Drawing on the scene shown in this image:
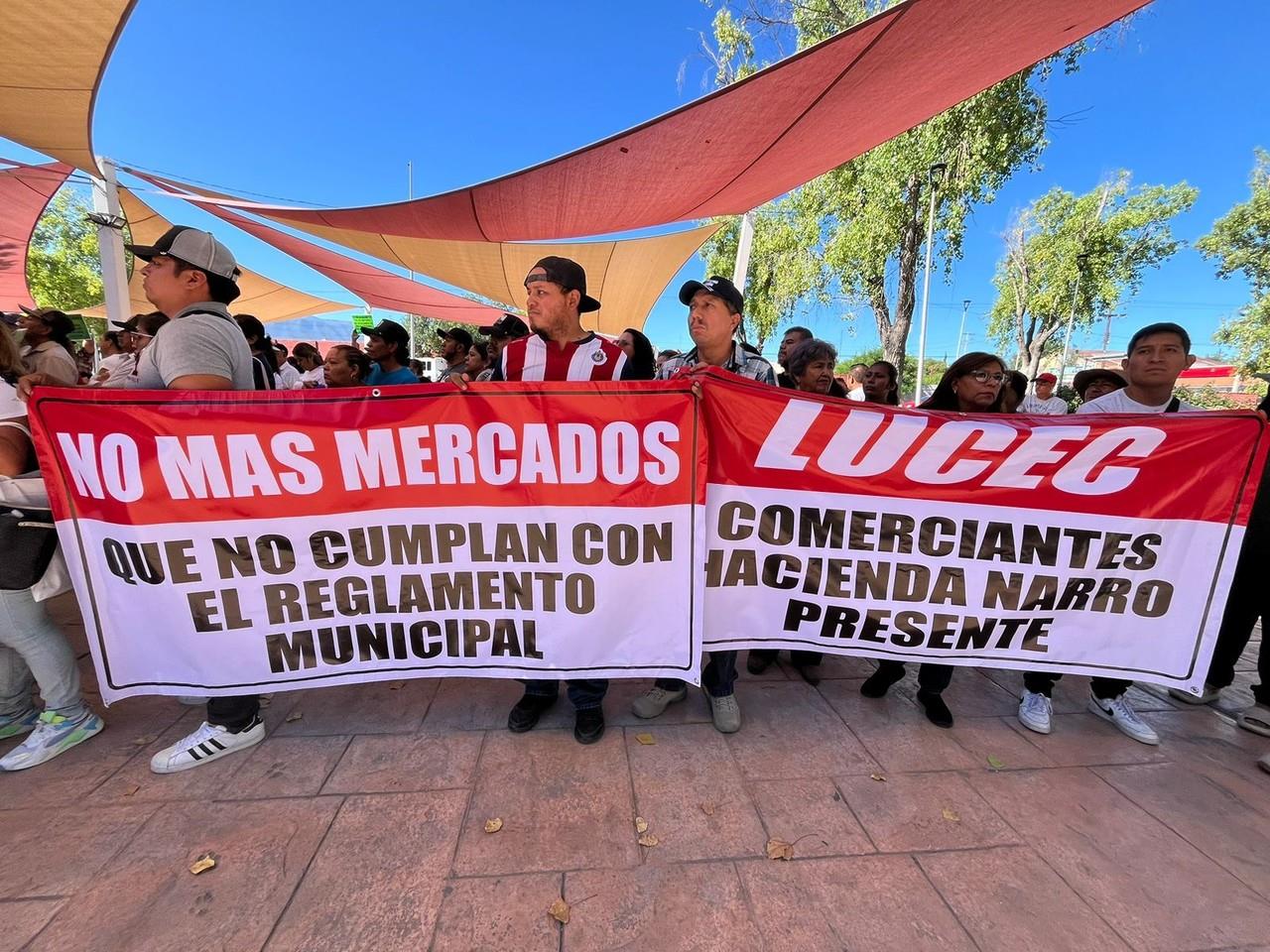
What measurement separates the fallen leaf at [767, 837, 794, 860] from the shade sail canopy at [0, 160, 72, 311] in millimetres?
10987

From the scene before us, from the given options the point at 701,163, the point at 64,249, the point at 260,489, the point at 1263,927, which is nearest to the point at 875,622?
the point at 1263,927

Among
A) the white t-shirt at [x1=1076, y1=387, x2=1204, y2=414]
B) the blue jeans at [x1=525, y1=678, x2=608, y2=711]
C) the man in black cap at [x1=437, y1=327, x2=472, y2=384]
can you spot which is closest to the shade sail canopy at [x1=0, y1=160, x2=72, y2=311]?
the man in black cap at [x1=437, y1=327, x2=472, y2=384]

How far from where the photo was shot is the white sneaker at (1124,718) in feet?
8.27

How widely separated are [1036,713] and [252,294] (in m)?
18.9

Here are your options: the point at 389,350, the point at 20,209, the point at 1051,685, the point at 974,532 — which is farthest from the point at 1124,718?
the point at 20,209

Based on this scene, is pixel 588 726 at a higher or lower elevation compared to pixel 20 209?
lower

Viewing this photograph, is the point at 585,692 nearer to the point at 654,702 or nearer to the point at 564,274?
the point at 654,702

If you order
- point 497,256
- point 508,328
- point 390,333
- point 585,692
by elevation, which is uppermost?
point 497,256

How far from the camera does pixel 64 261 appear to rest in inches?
819

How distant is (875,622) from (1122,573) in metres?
1.11

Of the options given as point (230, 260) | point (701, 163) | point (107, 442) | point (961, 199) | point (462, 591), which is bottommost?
point (462, 591)

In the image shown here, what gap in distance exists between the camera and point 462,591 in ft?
7.34

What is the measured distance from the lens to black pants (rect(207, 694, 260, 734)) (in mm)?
2232

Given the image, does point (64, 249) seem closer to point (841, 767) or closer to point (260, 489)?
point (260, 489)
